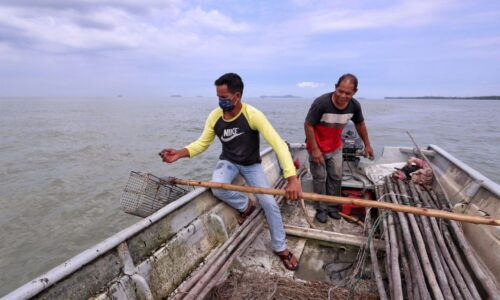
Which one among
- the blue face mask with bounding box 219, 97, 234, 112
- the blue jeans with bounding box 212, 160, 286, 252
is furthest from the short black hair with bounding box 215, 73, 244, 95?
the blue jeans with bounding box 212, 160, 286, 252

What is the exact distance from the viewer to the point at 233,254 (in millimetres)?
3273

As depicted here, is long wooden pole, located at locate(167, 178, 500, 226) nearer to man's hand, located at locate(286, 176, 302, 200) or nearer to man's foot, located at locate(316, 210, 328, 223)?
man's hand, located at locate(286, 176, 302, 200)

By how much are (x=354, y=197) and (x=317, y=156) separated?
154cm

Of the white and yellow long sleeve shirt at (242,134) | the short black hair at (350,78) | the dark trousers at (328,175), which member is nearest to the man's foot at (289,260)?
the white and yellow long sleeve shirt at (242,134)

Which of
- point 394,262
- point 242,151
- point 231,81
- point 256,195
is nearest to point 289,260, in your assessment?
point 256,195

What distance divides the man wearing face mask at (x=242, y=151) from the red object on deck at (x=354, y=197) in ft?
5.58

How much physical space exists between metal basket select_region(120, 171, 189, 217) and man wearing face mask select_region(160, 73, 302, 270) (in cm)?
37

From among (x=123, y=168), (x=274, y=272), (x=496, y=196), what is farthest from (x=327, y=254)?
(x=123, y=168)

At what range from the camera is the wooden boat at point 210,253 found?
2414 mm

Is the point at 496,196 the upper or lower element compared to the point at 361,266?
upper

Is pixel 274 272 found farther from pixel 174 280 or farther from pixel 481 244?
pixel 481 244

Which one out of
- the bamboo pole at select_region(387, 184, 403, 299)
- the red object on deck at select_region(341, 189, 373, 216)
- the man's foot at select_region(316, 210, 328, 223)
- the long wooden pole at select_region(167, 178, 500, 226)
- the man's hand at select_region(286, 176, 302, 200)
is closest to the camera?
the bamboo pole at select_region(387, 184, 403, 299)

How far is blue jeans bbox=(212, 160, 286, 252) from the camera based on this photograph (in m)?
3.58

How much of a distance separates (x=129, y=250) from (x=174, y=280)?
0.61 metres
